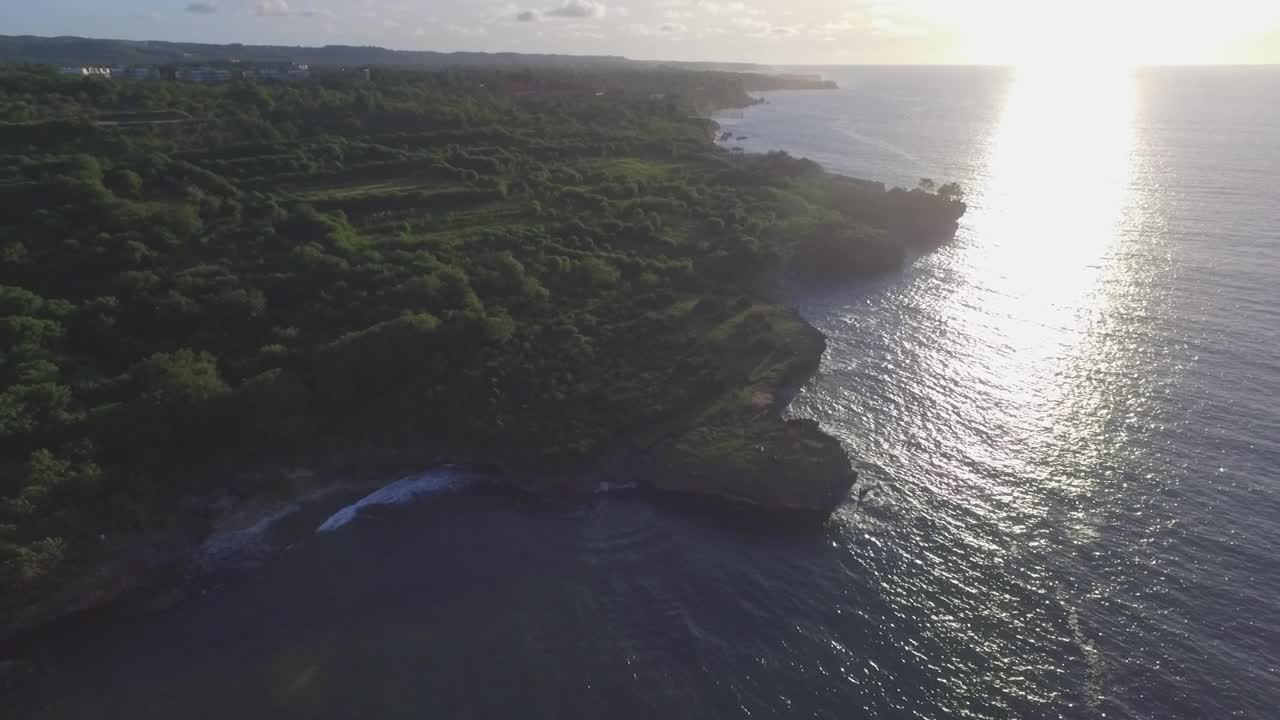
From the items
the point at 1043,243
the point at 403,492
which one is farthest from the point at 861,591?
the point at 1043,243

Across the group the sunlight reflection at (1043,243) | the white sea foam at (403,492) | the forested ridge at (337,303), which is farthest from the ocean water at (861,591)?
the sunlight reflection at (1043,243)

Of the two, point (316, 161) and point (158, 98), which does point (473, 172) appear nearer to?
point (316, 161)

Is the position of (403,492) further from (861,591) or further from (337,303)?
(861,591)

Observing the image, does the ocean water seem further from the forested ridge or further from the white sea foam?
the forested ridge

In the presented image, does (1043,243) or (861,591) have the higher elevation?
(1043,243)

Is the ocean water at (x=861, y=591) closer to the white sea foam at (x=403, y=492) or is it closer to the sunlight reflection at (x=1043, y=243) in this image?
the white sea foam at (x=403, y=492)

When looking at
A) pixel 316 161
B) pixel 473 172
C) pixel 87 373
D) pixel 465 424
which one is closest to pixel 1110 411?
pixel 465 424
